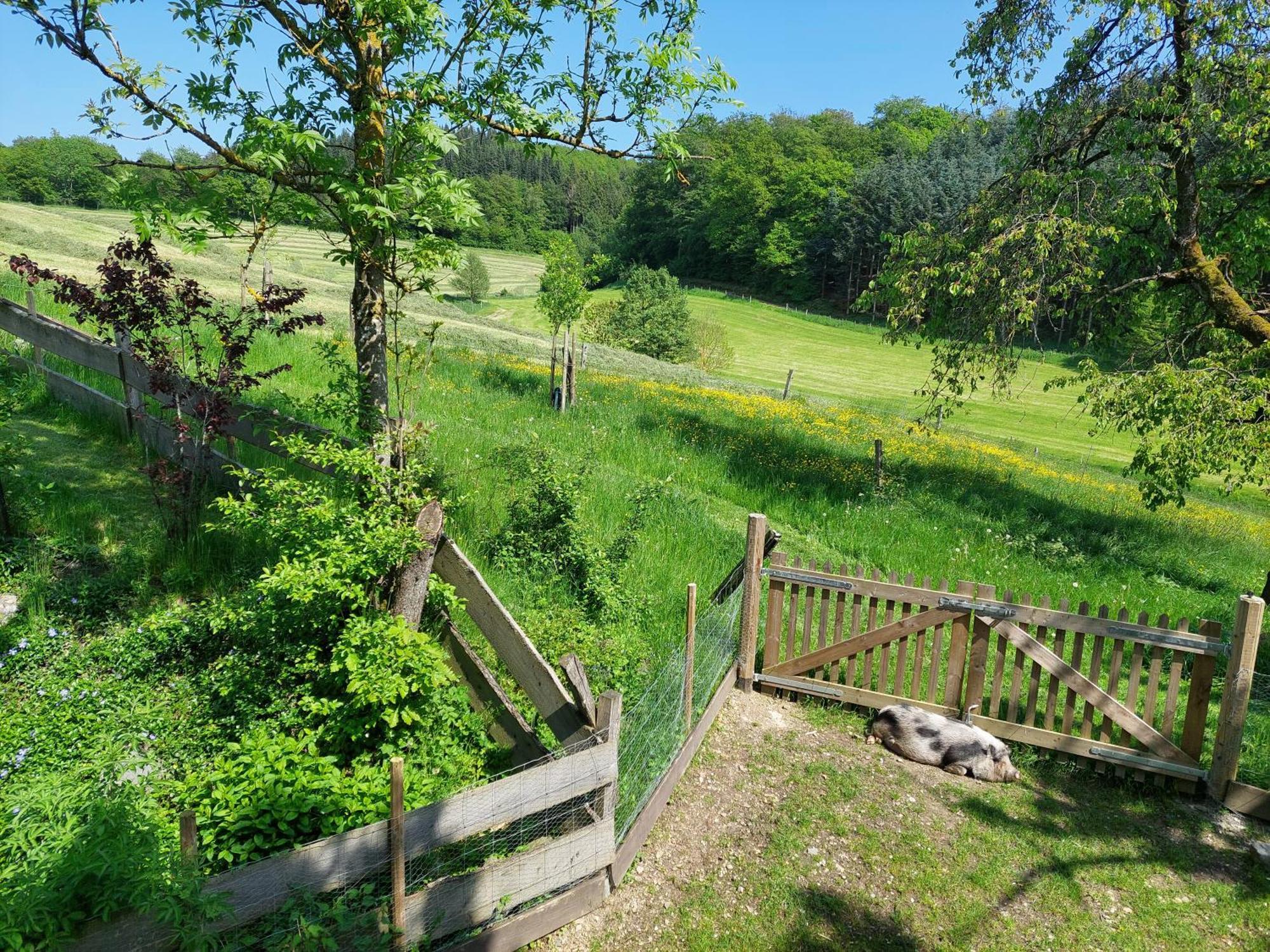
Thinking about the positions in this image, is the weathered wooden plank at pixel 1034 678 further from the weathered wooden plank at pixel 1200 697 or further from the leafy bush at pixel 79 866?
the leafy bush at pixel 79 866

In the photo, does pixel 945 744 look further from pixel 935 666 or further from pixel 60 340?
pixel 60 340

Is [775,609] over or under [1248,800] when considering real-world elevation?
over

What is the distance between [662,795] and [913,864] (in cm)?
166

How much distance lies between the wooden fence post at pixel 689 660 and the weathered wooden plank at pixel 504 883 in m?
1.52

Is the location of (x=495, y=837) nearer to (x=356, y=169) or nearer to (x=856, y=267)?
(x=356, y=169)

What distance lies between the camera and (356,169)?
527cm

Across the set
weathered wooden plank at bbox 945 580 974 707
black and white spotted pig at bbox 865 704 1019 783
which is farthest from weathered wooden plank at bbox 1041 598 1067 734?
weathered wooden plank at bbox 945 580 974 707

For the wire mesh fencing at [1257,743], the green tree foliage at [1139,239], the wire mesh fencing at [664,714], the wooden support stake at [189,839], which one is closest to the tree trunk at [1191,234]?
the green tree foliage at [1139,239]

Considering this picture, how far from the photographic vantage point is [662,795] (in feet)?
17.4

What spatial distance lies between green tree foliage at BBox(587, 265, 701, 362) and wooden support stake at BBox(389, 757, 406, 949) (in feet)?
151

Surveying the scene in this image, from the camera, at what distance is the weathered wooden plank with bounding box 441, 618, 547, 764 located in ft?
15.9

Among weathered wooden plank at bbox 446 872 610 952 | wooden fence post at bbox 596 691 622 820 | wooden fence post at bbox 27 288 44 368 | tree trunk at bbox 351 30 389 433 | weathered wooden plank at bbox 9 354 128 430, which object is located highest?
tree trunk at bbox 351 30 389 433

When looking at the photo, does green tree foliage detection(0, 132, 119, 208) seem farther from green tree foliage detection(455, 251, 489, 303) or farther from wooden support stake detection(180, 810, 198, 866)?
wooden support stake detection(180, 810, 198, 866)

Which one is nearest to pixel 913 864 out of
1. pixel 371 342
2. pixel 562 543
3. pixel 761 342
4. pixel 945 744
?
pixel 945 744
